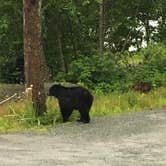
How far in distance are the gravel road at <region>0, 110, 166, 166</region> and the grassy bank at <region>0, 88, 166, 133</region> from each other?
1.99 feet

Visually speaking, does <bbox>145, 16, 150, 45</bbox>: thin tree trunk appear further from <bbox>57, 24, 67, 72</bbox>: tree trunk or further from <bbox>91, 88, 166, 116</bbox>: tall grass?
<bbox>91, 88, 166, 116</bbox>: tall grass

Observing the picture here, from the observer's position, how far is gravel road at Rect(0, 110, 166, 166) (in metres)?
9.98

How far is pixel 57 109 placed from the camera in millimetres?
15445

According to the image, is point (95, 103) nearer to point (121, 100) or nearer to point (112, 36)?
point (121, 100)

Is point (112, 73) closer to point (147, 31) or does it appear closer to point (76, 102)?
point (147, 31)

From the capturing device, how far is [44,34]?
2241 cm

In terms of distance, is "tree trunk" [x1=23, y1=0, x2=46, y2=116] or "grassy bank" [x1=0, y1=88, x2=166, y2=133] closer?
"grassy bank" [x1=0, y1=88, x2=166, y2=133]

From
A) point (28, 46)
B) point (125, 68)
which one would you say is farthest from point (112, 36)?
point (28, 46)

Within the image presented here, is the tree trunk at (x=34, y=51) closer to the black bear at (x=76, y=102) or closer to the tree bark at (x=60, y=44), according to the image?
the black bear at (x=76, y=102)

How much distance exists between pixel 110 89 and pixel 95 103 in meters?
3.19

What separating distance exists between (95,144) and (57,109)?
149 inches

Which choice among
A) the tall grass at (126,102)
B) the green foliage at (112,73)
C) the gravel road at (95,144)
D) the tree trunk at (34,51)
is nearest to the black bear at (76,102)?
the gravel road at (95,144)

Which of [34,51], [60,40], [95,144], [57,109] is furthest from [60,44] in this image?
[95,144]

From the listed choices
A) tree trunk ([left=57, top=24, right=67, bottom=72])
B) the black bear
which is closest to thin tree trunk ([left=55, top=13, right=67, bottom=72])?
tree trunk ([left=57, top=24, right=67, bottom=72])
